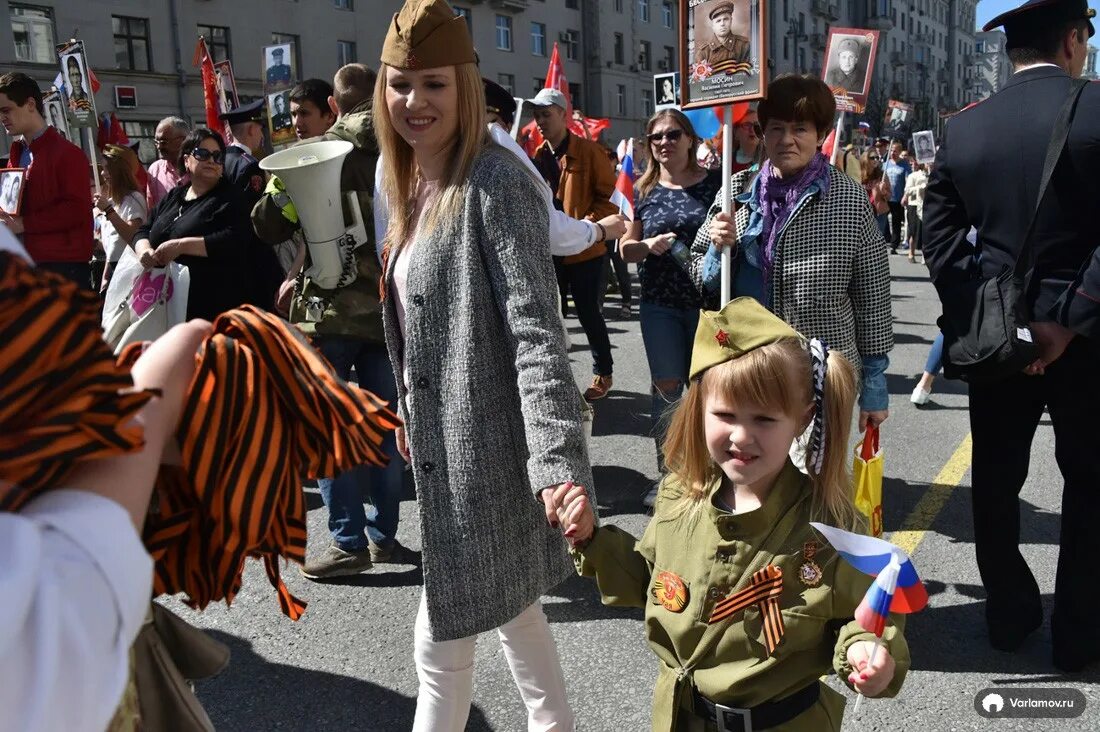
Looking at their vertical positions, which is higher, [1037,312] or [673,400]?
[1037,312]

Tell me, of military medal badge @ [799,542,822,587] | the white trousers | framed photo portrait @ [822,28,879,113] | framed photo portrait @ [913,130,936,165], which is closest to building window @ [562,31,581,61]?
framed photo portrait @ [913,130,936,165]

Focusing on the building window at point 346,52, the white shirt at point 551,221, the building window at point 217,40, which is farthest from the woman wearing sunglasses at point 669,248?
the building window at point 346,52

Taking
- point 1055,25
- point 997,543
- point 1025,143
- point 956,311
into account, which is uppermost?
point 1055,25

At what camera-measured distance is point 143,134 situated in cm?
2984

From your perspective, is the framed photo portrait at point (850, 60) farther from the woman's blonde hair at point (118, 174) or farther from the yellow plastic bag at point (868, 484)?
the woman's blonde hair at point (118, 174)

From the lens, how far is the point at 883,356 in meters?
3.41

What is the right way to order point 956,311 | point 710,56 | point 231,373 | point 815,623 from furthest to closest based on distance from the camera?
A: 1. point 710,56
2. point 956,311
3. point 815,623
4. point 231,373

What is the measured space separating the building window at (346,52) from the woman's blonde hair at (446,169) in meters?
36.0

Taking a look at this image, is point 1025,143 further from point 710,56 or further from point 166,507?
point 166,507

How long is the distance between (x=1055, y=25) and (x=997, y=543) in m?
1.70

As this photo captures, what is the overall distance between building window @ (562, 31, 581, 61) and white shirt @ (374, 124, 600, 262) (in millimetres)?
47531

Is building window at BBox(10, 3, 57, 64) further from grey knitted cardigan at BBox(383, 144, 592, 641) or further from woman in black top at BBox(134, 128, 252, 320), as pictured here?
grey knitted cardigan at BBox(383, 144, 592, 641)

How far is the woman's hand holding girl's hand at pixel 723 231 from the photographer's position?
3518 mm

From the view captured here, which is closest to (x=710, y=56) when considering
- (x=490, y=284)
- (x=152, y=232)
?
(x=490, y=284)
